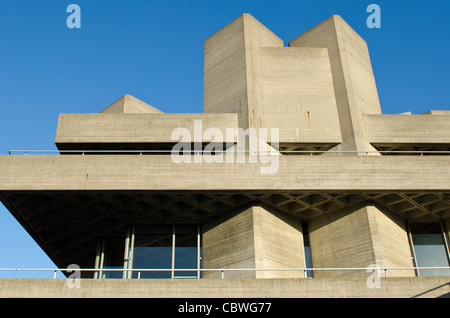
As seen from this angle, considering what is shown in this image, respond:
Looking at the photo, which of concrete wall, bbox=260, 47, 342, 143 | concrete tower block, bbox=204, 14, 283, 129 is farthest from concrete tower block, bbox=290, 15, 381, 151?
concrete tower block, bbox=204, 14, 283, 129

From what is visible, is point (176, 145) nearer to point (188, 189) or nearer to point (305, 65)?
point (188, 189)

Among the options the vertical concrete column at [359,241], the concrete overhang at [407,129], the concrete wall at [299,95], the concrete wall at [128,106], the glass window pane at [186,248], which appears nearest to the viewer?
the vertical concrete column at [359,241]

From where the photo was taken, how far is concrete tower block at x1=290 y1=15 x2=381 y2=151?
76.3ft

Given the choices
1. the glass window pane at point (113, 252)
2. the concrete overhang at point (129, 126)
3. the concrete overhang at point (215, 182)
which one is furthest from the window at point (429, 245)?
the glass window pane at point (113, 252)

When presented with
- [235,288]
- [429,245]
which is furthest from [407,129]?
[235,288]

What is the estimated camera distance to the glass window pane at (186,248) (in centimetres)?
1977

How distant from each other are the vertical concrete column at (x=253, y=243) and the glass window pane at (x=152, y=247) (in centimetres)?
156

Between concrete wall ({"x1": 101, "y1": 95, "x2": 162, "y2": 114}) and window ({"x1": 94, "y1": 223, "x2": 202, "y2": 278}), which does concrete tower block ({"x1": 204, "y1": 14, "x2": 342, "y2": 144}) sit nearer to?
concrete wall ({"x1": 101, "y1": 95, "x2": 162, "y2": 114})

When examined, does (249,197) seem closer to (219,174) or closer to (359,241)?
(219,174)

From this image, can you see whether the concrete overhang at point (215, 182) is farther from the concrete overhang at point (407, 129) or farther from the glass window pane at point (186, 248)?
the concrete overhang at point (407, 129)

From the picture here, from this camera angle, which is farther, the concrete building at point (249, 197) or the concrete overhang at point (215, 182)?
the concrete overhang at point (215, 182)

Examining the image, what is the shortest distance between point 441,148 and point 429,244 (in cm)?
577

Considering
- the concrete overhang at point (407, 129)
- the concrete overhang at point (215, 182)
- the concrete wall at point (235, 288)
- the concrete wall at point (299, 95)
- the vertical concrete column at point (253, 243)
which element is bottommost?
the concrete wall at point (235, 288)

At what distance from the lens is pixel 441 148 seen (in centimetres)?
2436
